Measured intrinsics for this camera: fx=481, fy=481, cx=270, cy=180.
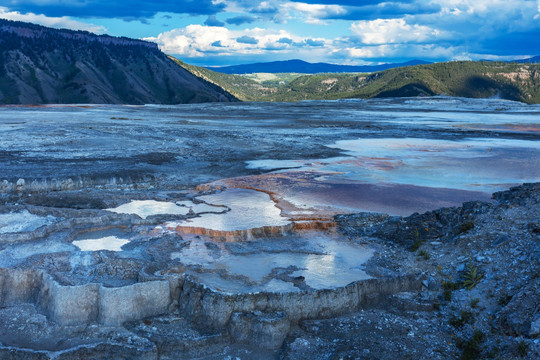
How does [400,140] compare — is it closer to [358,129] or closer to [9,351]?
[358,129]

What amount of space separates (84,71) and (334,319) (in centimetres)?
8772

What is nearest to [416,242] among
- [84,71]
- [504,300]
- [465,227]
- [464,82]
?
[465,227]

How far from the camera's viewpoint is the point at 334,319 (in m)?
6.55

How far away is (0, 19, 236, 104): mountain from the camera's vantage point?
75.2 m

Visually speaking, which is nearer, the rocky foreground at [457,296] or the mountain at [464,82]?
the rocky foreground at [457,296]

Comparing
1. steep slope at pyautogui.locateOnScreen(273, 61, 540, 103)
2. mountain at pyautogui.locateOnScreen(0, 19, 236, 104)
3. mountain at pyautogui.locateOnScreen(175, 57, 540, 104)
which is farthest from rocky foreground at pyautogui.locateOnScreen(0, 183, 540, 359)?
steep slope at pyautogui.locateOnScreen(273, 61, 540, 103)

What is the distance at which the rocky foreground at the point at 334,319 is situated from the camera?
591 centimetres

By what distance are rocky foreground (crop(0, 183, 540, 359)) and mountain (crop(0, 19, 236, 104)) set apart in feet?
234

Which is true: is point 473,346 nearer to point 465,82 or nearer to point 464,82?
point 464,82

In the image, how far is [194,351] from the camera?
600cm

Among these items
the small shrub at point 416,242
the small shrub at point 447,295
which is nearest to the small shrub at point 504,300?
the small shrub at point 447,295

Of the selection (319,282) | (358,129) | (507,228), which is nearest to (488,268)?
(507,228)

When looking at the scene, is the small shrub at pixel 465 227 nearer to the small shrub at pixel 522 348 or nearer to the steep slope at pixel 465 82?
the small shrub at pixel 522 348

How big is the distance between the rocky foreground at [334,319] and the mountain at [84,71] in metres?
71.4
